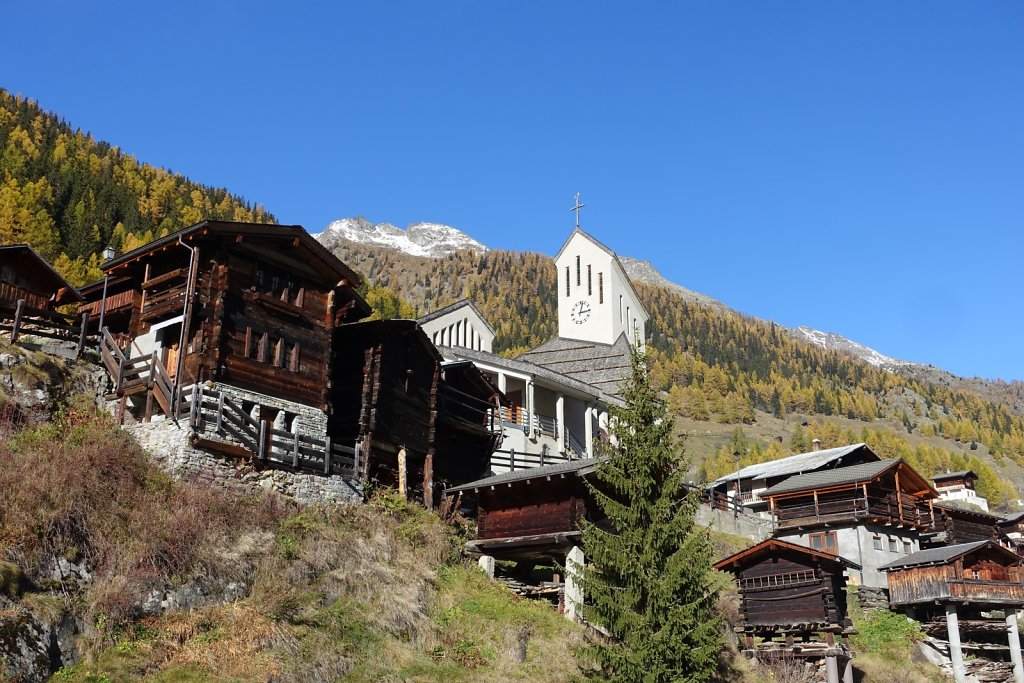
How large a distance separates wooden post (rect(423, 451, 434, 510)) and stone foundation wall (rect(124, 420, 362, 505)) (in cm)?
547

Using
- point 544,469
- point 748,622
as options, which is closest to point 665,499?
point 544,469

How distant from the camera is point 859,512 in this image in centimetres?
4881

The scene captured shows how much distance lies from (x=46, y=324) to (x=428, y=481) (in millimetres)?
16192

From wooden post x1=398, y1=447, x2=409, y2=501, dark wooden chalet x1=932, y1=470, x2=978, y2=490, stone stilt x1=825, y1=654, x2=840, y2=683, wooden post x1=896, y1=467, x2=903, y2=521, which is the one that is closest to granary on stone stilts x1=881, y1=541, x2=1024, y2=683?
wooden post x1=896, y1=467, x2=903, y2=521

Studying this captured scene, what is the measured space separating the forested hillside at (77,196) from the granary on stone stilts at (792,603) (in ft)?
180

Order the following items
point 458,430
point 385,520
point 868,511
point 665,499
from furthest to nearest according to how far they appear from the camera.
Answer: point 868,511 < point 458,430 < point 385,520 < point 665,499

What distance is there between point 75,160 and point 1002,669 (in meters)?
97.4

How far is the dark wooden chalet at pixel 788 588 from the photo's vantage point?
37312 mm

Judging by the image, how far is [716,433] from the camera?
14562 centimetres

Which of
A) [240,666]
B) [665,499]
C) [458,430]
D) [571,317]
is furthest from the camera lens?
[571,317]

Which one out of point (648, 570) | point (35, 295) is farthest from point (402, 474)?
point (35, 295)

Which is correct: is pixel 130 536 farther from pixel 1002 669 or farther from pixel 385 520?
pixel 1002 669

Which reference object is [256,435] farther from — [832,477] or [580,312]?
[580,312]

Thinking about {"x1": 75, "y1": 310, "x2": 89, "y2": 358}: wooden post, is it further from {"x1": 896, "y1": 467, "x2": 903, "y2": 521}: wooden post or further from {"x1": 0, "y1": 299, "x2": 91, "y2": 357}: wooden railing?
{"x1": 896, "y1": 467, "x2": 903, "y2": 521}: wooden post
